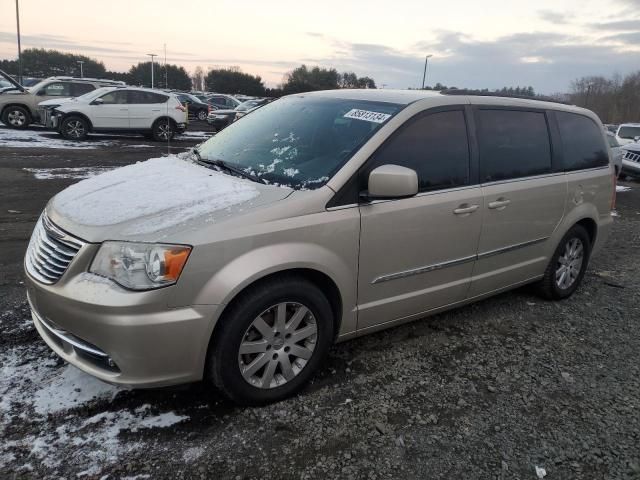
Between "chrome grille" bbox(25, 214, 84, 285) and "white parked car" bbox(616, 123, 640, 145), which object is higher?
"white parked car" bbox(616, 123, 640, 145)

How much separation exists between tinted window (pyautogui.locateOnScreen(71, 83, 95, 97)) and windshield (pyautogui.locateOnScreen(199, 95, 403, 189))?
15687mm

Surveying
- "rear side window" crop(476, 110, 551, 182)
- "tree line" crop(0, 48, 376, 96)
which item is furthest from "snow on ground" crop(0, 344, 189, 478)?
"tree line" crop(0, 48, 376, 96)

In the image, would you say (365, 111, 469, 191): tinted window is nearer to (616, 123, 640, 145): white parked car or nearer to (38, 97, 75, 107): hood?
(38, 97, 75, 107): hood

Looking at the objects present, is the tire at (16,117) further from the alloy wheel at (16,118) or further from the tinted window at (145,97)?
the tinted window at (145,97)

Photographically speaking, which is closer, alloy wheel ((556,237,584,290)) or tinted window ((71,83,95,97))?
alloy wheel ((556,237,584,290))

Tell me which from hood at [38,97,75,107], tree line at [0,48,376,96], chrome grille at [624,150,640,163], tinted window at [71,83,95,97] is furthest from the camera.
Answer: tree line at [0,48,376,96]

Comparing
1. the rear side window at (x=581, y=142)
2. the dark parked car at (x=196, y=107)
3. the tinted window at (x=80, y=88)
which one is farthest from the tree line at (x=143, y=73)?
the rear side window at (x=581, y=142)

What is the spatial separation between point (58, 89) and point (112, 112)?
106 inches

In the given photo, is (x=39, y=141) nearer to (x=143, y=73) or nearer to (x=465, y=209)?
(x=465, y=209)

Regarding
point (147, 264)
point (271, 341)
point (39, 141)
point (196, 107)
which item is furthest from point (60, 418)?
point (196, 107)

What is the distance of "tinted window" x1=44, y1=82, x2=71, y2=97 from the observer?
16.9m

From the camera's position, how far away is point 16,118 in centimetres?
1702

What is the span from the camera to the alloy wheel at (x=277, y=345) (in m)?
2.76

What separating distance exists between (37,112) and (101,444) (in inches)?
693
